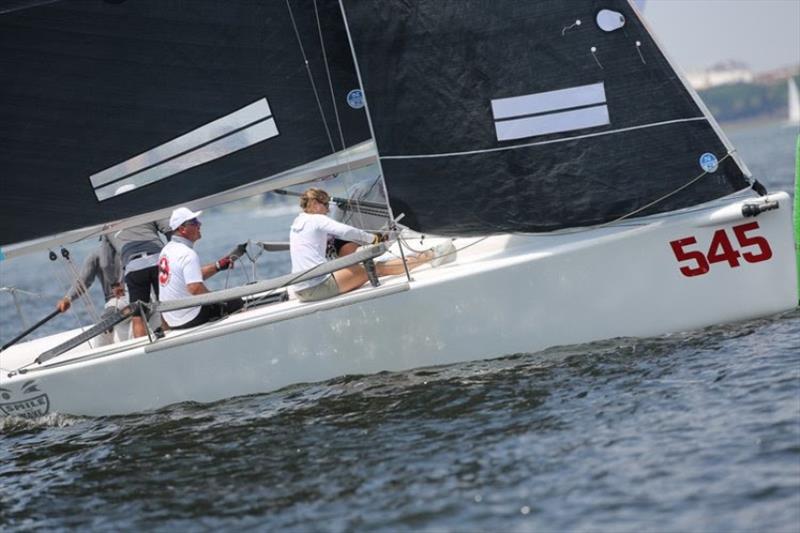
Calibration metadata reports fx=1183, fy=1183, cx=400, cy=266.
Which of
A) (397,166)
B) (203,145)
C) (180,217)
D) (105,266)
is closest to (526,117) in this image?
(397,166)

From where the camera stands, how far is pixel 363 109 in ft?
25.7

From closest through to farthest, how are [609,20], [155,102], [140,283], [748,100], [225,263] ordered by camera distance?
1. [609,20]
2. [155,102]
3. [140,283]
4. [225,263]
5. [748,100]

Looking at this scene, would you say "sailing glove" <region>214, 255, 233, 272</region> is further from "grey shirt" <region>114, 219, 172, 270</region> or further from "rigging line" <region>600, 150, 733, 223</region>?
"rigging line" <region>600, 150, 733, 223</region>

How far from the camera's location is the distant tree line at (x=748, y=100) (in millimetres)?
106812

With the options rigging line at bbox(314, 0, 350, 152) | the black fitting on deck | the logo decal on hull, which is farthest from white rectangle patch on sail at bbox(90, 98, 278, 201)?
the black fitting on deck

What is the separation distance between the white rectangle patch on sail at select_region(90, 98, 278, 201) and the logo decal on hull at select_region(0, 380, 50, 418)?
145cm

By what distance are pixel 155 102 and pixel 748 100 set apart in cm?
10725

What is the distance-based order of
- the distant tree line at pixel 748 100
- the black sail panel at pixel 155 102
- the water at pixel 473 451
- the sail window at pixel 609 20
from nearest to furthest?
the water at pixel 473 451
the sail window at pixel 609 20
the black sail panel at pixel 155 102
the distant tree line at pixel 748 100

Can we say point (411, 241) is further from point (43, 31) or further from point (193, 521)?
point (193, 521)

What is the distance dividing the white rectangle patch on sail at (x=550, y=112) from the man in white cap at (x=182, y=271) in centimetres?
208

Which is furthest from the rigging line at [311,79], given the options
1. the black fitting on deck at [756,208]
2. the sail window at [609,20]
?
the black fitting on deck at [756,208]

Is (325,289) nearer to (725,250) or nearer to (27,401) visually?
(27,401)

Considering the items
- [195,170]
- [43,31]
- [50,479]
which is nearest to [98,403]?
[50,479]

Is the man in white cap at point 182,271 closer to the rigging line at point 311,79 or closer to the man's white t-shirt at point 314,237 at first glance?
the man's white t-shirt at point 314,237
